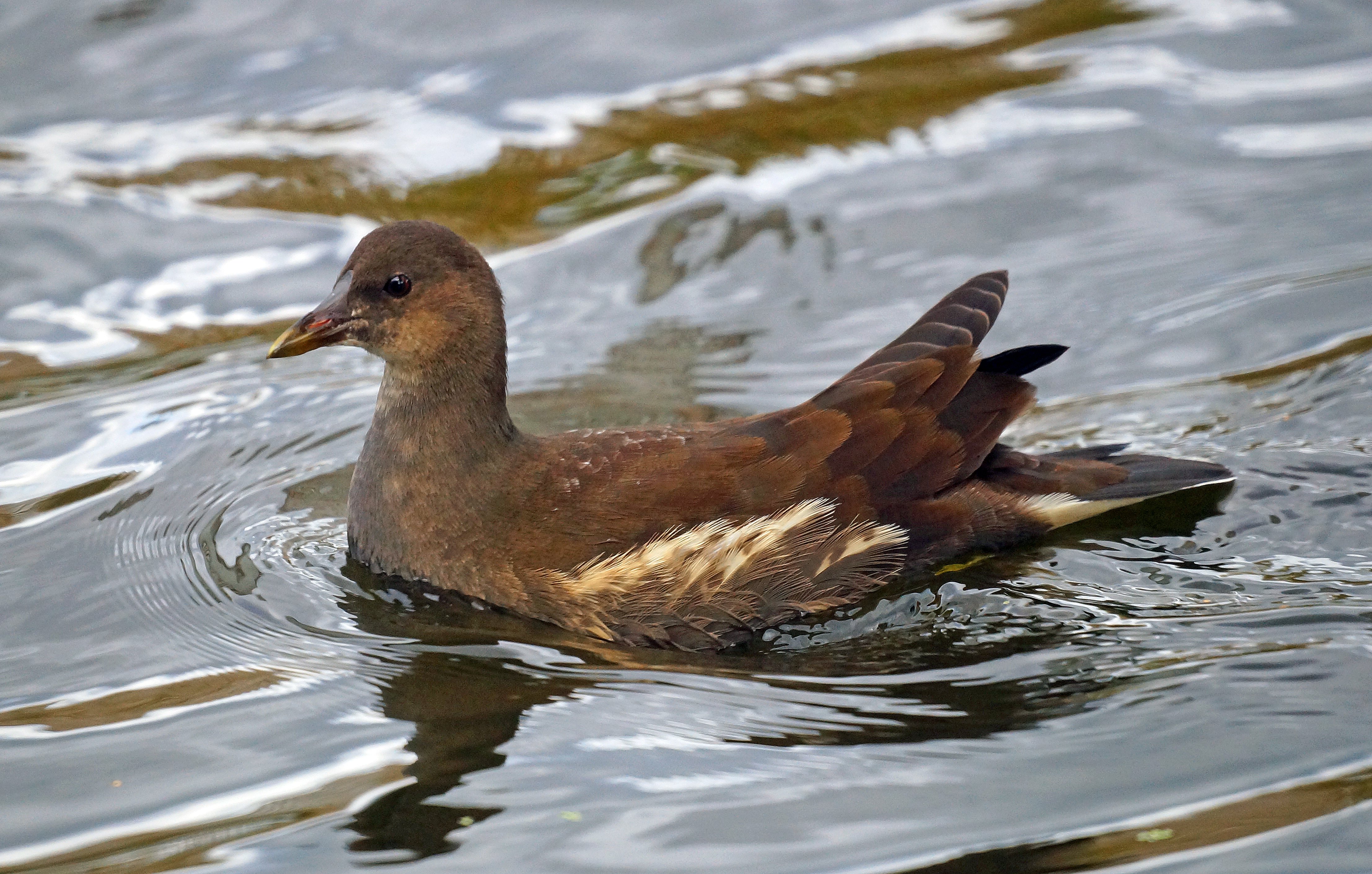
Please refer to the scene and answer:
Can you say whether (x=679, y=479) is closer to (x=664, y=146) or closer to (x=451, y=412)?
(x=451, y=412)

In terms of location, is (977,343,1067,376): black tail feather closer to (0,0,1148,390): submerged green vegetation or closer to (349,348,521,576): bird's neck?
(349,348,521,576): bird's neck

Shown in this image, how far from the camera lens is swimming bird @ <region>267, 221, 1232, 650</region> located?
5168 millimetres

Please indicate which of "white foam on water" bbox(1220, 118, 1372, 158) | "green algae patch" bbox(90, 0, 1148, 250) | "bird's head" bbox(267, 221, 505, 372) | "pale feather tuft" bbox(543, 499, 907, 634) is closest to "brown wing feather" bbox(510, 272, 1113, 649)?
"pale feather tuft" bbox(543, 499, 907, 634)

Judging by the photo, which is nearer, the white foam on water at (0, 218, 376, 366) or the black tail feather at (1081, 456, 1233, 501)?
the black tail feather at (1081, 456, 1233, 501)

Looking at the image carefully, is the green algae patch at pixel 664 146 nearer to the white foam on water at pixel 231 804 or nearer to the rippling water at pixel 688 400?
the rippling water at pixel 688 400

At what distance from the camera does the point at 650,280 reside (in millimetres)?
8211

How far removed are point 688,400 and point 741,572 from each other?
1.98 metres

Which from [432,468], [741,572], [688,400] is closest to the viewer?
[741,572]

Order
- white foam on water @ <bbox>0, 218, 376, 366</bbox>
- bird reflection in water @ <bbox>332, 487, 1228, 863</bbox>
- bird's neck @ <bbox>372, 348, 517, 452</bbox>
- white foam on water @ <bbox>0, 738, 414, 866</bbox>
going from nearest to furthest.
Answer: white foam on water @ <bbox>0, 738, 414, 866</bbox>, bird reflection in water @ <bbox>332, 487, 1228, 863</bbox>, bird's neck @ <bbox>372, 348, 517, 452</bbox>, white foam on water @ <bbox>0, 218, 376, 366</bbox>

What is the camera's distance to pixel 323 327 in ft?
18.0

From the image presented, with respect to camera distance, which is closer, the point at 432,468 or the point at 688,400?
the point at 432,468

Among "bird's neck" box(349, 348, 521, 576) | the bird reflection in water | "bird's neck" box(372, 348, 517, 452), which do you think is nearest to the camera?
the bird reflection in water

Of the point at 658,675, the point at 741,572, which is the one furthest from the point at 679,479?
the point at 658,675

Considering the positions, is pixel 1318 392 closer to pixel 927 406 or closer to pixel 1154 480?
pixel 1154 480
